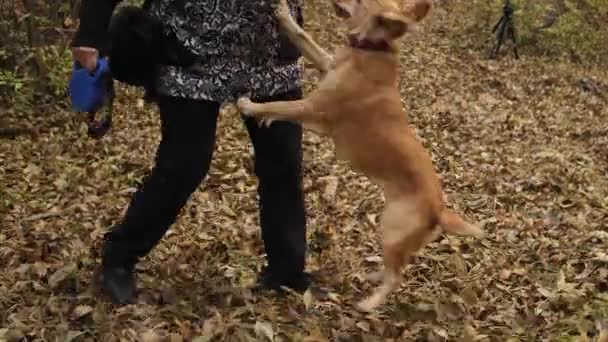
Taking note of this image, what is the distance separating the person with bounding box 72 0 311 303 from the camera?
10.7ft

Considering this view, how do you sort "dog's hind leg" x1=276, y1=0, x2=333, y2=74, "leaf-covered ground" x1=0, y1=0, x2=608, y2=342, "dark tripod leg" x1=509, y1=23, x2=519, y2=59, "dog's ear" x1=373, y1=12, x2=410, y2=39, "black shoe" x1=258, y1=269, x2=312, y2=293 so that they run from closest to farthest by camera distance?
1. "dog's ear" x1=373, y1=12, x2=410, y2=39
2. "dog's hind leg" x1=276, y1=0, x2=333, y2=74
3. "leaf-covered ground" x1=0, y1=0, x2=608, y2=342
4. "black shoe" x1=258, y1=269, x2=312, y2=293
5. "dark tripod leg" x1=509, y1=23, x2=519, y2=59

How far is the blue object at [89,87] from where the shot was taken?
134 inches

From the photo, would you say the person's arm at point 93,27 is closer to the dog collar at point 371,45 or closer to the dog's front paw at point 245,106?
the dog's front paw at point 245,106

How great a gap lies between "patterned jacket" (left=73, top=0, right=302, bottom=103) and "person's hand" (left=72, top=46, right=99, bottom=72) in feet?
0.10

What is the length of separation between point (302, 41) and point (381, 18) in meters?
0.62

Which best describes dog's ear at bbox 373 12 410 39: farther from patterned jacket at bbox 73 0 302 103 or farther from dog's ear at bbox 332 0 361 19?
patterned jacket at bbox 73 0 302 103

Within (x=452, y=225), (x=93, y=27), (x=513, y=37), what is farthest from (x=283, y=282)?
(x=513, y=37)

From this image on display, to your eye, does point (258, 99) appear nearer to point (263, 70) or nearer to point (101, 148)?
point (263, 70)

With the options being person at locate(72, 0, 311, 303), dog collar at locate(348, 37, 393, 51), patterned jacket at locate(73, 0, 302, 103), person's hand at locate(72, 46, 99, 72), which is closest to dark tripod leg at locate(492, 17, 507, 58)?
person at locate(72, 0, 311, 303)

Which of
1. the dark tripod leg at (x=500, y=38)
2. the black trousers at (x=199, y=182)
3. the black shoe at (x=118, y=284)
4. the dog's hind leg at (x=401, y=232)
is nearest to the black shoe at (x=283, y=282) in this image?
the black trousers at (x=199, y=182)

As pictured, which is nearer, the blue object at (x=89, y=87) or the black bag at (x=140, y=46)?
the black bag at (x=140, y=46)

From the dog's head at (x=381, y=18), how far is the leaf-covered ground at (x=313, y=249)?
1.33 meters

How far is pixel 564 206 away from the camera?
5.89 m

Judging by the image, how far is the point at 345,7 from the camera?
2869 mm
